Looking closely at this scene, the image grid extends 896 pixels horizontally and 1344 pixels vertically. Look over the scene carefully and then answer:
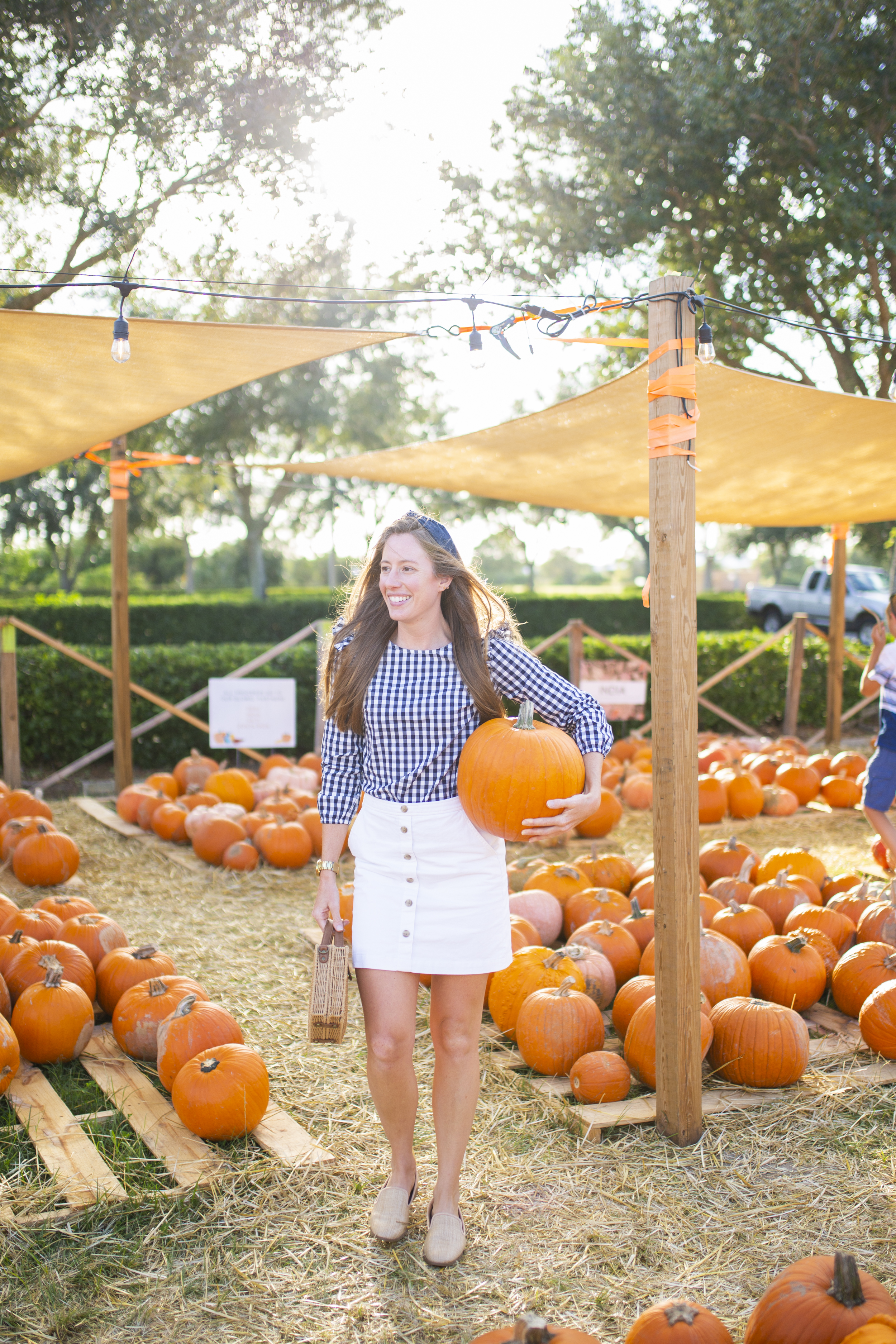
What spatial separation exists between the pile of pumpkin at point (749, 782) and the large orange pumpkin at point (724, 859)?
4.19 feet

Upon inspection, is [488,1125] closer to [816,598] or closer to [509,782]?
[509,782]

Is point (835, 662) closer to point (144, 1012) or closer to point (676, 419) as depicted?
point (676, 419)

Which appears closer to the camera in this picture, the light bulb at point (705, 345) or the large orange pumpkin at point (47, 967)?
the light bulb at point (705, 345)

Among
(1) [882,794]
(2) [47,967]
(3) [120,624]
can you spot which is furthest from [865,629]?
(2) [47,967]

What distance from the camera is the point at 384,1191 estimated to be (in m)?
2.32

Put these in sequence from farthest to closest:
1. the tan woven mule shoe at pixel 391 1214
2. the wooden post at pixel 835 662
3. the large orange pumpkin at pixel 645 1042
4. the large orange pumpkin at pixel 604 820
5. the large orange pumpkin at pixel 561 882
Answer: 1. the wooden post at pixel 835 662
2. the large orange pumpkin at pixel 604 820
3. the large orange pumpkin at pixel 561 882
4. the large orange pumpkin at pixel 645 1042
5. the tan woven mule shoe at pixel 391 1214

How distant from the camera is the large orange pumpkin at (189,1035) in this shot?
2908 millimetres

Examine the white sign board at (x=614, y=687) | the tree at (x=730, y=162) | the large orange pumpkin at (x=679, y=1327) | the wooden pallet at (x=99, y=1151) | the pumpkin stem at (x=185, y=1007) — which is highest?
the tree at (x=730, y=162)

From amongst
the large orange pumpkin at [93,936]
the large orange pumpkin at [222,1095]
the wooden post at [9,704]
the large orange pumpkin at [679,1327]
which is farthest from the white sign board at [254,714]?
the large orange pumpkin at [679,1327]

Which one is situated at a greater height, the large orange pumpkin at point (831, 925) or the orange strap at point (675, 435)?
the orange strap at point (675, 435)

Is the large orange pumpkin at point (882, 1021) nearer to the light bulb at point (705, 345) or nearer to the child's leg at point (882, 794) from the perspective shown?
the child's leg at point (882, 794)

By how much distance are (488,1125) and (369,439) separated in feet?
67.1

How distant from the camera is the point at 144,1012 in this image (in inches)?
124

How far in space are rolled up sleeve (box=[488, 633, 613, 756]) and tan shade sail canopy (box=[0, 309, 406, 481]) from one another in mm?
1447
